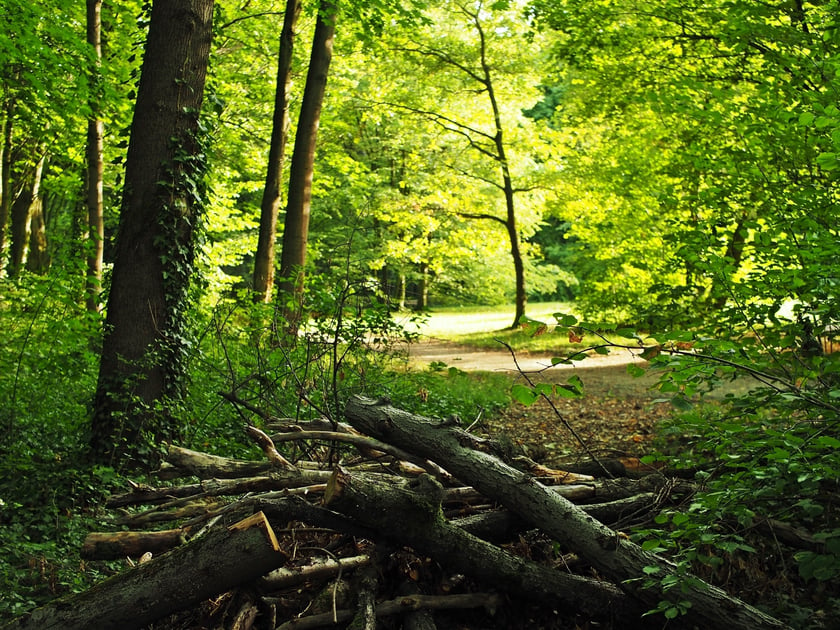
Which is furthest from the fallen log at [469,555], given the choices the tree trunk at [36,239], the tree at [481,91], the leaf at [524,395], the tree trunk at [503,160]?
the tree trunk at [36,239]

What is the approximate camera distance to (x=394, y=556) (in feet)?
13.8

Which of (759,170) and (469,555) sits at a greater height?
(759,170)

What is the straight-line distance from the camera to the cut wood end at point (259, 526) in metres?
3.62

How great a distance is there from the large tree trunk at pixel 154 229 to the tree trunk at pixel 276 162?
6.11 meters

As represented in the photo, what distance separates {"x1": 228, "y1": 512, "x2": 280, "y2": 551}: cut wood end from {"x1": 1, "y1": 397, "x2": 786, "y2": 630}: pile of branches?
1 cm

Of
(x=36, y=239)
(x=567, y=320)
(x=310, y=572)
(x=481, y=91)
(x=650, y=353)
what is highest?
(x=481, y=91)

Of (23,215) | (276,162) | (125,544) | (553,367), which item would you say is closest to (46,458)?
(125,544)

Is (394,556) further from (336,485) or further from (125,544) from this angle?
(125,544)

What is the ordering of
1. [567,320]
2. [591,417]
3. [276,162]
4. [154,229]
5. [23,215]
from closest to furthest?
[567,320] < [154,229] < [591,417] < [276,162] < [23,215]

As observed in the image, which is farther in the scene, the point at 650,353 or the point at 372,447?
the point at 372,447

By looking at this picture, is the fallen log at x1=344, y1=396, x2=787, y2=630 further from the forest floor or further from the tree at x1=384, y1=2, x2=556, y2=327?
the tree at x1=384, y1=2, x2=556, y2=327

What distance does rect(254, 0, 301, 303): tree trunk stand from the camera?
45.7 feet

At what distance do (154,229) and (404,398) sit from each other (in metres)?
4.00

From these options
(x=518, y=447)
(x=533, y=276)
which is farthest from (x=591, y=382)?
(x=533, y=276)
